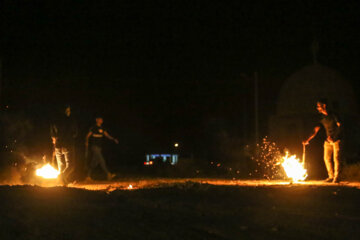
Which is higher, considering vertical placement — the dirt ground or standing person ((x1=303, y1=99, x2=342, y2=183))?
standing person ((x1=303, y1=99, x2=342, y2=183))

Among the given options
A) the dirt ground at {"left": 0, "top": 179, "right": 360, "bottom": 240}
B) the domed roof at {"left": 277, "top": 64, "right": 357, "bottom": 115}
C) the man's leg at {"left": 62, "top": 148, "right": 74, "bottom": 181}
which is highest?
the domed roof at {"left": 277, "top": 64, "right": 357, "bottom": 115}

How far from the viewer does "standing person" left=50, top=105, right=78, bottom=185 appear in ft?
39.8

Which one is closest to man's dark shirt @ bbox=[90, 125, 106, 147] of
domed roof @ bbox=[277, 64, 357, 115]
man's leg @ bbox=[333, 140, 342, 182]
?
man's leg @ bbox=[333, 140, 342, 182]

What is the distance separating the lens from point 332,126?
40.6 feet

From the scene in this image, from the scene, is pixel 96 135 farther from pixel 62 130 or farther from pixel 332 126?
pixel 332 126

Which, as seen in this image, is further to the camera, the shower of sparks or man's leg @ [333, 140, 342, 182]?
the shower of sparks

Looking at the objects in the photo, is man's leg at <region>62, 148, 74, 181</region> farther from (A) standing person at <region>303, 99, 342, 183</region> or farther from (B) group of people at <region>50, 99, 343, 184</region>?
(A) standing person at <region>303, 99, 342, 183</region>

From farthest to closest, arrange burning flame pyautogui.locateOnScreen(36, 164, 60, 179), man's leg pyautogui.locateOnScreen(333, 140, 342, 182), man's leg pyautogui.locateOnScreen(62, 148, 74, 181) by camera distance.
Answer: burning flame pyautogui.locateOnScreen(36, 164, 60, 179) < man's leg pyautogui.locateOnScreen(62, 148, 74, 181) < man's leg pyautogui.locateOnScreen(333, 140, 342, 182)

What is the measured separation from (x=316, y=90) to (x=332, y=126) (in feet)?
86.9

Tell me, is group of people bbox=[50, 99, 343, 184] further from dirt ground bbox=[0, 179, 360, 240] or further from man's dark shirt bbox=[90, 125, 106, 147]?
dirt ground bbox=[0, 179, 360, 240]

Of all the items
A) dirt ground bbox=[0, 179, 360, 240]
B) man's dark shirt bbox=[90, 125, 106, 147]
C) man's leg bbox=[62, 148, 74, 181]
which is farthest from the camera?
man's dark shirt bbox=[90, 125, 106, 147]

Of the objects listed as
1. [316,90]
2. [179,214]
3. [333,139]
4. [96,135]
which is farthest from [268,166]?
[316,90]

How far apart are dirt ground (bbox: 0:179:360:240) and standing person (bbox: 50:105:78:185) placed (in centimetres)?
361

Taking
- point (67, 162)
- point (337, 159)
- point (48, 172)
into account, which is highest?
point (337, 159)
